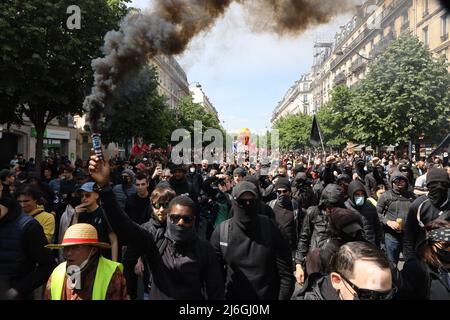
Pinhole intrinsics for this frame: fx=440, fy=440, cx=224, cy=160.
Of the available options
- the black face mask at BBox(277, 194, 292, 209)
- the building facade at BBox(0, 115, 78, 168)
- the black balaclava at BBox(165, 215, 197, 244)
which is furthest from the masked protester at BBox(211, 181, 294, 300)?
the building facade at BBox(0, 115, 78, 168)

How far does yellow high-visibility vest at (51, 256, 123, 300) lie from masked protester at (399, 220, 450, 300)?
64.8 inches

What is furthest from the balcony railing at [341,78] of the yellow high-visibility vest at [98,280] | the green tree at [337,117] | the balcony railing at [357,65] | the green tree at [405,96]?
the yellow high-visibility vest at [98,280]

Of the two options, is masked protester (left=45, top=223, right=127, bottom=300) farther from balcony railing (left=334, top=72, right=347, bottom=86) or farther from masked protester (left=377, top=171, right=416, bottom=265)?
balcony railing (left=334, top=72, right=347, bottom=86)

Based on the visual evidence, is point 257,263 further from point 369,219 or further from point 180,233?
point 369,219

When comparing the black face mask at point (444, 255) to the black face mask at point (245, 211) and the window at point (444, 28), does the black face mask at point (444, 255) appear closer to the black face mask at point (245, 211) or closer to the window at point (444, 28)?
the black face mask at point (245, 211)

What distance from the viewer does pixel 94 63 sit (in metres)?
10.6

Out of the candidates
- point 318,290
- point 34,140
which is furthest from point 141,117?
point 318,290

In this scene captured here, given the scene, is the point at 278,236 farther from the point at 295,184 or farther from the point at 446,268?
the point at 295,184

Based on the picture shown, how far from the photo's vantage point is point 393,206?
19.2 feet

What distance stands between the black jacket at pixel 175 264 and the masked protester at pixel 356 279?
2.59ft

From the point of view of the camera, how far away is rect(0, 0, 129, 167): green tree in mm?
13766
